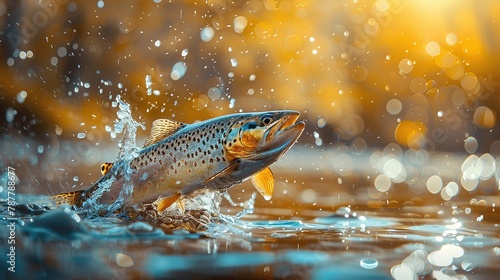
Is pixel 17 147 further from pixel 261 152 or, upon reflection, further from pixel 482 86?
pixel 482 86

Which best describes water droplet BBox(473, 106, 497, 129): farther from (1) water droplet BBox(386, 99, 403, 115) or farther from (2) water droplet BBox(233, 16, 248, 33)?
(2) water droplet BBox(233, 16, 248, 33)

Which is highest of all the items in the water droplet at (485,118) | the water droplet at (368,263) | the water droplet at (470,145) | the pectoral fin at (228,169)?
the water droplet at (485,118)

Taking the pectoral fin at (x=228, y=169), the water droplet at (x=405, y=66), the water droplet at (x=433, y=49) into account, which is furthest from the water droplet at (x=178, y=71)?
the pectoral fin at (x=228, y=169)

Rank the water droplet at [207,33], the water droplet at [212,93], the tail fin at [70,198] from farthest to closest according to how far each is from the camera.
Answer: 1. the water droplet at [207,33]
2. the water droplet at [212,93]
3. the tail fin at [70,198]

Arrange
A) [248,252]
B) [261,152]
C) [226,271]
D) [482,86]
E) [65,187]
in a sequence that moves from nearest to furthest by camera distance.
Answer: [226,271] → [248,252] → [261,152] → [65,187] → [482,86]

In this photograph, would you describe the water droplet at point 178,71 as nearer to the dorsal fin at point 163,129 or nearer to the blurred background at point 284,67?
the blurred background at point 284,67

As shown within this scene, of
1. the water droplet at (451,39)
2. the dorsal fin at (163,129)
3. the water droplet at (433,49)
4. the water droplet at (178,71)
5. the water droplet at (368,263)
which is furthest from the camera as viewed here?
the water droplet at (178,71)

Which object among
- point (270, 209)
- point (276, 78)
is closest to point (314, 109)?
point (276, 78)

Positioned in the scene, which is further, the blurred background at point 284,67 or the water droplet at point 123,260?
the blurred background at point 284,67
